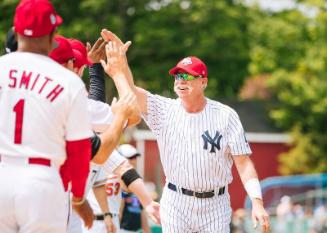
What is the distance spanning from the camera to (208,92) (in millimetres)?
47062

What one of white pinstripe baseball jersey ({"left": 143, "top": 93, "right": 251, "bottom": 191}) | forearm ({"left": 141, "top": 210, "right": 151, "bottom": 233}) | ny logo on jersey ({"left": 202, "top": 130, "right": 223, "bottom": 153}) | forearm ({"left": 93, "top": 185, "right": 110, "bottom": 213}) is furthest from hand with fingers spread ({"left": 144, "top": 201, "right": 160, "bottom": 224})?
forearm ({"left": 141, "top": 210, "right": 151, "bottom": 233})

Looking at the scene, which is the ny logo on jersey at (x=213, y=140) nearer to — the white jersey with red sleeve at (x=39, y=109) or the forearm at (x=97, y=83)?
the forearm at (x=97, y=83)

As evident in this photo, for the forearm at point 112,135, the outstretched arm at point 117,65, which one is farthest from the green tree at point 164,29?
the forearm at point 112,135

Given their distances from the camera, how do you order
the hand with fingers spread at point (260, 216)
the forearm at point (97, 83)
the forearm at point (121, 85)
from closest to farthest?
the forearm at point (121, 85), the forearm at point (97, 83), the hand with fingers spread at point (260, 216)

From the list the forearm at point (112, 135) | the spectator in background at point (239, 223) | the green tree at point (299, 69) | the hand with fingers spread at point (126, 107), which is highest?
the green tree at point (299, 69)

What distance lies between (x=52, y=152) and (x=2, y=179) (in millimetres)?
325

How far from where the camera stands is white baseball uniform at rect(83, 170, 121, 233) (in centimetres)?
1053

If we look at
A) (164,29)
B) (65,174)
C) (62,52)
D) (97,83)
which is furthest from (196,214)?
(164,29)

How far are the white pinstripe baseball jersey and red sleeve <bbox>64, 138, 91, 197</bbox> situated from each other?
3369 millimetres

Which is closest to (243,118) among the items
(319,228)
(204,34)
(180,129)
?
(204,34)

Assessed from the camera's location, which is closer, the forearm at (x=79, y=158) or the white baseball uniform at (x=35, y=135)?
the white baseball uniform at (x=35, y=135)

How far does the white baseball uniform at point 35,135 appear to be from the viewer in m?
5.62

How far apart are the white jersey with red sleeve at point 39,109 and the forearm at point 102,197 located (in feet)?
14.6

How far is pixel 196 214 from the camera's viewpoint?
916 cm
